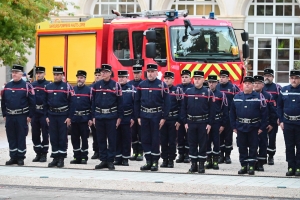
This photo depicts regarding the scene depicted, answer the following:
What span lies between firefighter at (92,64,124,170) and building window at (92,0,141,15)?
2735 cm

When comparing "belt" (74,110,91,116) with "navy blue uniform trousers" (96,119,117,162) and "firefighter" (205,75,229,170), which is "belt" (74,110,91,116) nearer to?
"navy blue uniform trousers" (96,119,117,162)

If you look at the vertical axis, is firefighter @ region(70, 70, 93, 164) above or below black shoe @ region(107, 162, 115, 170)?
above

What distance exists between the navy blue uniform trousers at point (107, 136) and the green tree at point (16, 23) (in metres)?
13.0

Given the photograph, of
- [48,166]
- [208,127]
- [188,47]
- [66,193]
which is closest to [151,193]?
[66,193]

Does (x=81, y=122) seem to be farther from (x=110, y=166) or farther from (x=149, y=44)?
(x=149, y=44)

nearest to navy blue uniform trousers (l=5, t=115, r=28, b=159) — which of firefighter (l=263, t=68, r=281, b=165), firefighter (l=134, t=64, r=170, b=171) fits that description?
firefighter (l=134, t=64, r=170, b=171)

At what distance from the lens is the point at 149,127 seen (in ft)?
57.3

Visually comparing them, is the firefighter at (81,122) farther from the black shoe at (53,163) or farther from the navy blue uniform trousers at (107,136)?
the navy blue uniform trousers at (107,136)

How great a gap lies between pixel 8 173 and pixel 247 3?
92.8 ft

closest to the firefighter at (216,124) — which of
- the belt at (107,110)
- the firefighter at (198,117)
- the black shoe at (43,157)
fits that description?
the firefighter at (198,117)

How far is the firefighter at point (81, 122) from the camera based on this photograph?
725 inches

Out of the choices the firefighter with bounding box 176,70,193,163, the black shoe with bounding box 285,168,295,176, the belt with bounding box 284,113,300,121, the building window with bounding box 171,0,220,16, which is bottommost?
the black shoe with bounding box 285,168,295,176

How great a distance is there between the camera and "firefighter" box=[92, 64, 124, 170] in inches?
685

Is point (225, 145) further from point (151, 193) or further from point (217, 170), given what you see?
point (151, 193)
